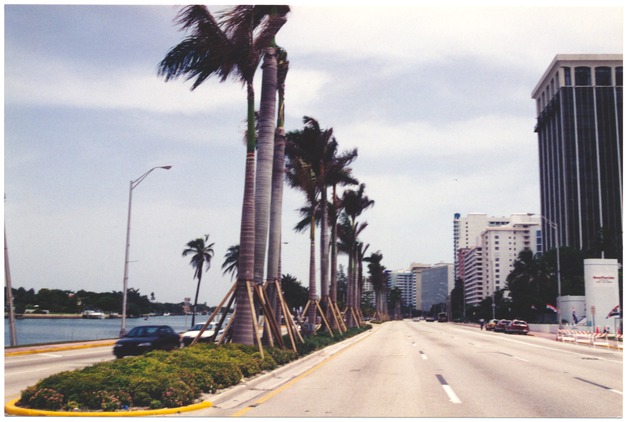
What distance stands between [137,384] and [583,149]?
8955 centimetres

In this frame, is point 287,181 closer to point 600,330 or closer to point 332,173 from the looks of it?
point 332,173

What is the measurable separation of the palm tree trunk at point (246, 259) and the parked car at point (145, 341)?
18.5 ft

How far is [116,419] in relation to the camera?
32.5 feet

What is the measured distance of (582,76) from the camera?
105125 mm

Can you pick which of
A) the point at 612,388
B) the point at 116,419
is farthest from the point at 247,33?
the point at 612,388

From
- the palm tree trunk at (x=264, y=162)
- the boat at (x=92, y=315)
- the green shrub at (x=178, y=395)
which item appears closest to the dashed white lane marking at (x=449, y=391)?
the green shrub at (x=178, y=395)

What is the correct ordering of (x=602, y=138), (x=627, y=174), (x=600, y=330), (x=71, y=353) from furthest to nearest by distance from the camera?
(x=602, y=138)
(x=600, y=330)
(x=71, y=353)
(x=627, y=174)

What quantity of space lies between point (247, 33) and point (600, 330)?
39.2 m

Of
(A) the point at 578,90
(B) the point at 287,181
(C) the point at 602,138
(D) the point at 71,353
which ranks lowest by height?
(D) the point at 71,353

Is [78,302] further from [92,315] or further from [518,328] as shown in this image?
[518,328]

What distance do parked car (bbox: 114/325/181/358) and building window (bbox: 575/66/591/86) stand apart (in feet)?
301

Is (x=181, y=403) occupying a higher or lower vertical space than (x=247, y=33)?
lower

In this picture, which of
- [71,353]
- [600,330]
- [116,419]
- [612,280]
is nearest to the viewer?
[116,419]

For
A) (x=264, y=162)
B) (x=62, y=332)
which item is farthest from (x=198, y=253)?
(x=264, y=162)
